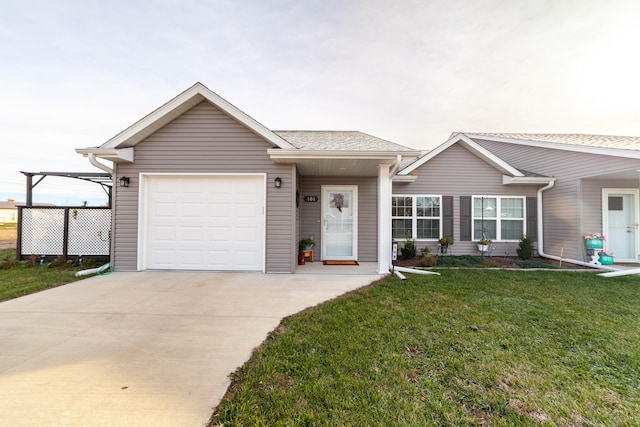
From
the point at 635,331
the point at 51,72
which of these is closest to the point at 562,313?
the point at 635,331

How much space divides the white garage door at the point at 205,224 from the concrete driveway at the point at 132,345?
1.03 meters

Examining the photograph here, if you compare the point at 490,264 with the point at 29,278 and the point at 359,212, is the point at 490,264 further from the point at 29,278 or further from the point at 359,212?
the point at 29,278

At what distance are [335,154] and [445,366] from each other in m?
4.08

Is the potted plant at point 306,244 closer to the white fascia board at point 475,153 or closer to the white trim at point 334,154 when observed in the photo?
the white trim at point 334,154

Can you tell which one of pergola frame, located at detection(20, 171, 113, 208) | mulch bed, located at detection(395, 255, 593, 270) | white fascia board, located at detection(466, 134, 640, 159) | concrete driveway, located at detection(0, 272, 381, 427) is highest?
white fascia board, located at detection(466, 134, 640, 159)

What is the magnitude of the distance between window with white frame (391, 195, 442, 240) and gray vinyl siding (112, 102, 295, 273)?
165 inches

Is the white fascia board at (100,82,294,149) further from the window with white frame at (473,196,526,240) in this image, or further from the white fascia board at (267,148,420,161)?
the window with white frame at (473,196,526,240)

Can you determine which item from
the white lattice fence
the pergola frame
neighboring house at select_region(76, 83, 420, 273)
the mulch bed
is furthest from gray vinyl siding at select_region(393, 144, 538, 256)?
the pergola frame

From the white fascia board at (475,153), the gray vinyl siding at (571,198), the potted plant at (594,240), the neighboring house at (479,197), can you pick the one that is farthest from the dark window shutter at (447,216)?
the potted plant at (594,240)

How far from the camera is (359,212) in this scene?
7398 millimetres

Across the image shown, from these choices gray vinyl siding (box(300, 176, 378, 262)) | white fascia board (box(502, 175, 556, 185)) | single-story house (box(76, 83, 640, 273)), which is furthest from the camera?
white fascia board (box(502, 175, 556, 185))

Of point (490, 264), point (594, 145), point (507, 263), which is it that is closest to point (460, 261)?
point (490, 264)

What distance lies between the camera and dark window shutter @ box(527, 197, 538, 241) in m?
8.17

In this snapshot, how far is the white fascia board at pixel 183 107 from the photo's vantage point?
5.39m
